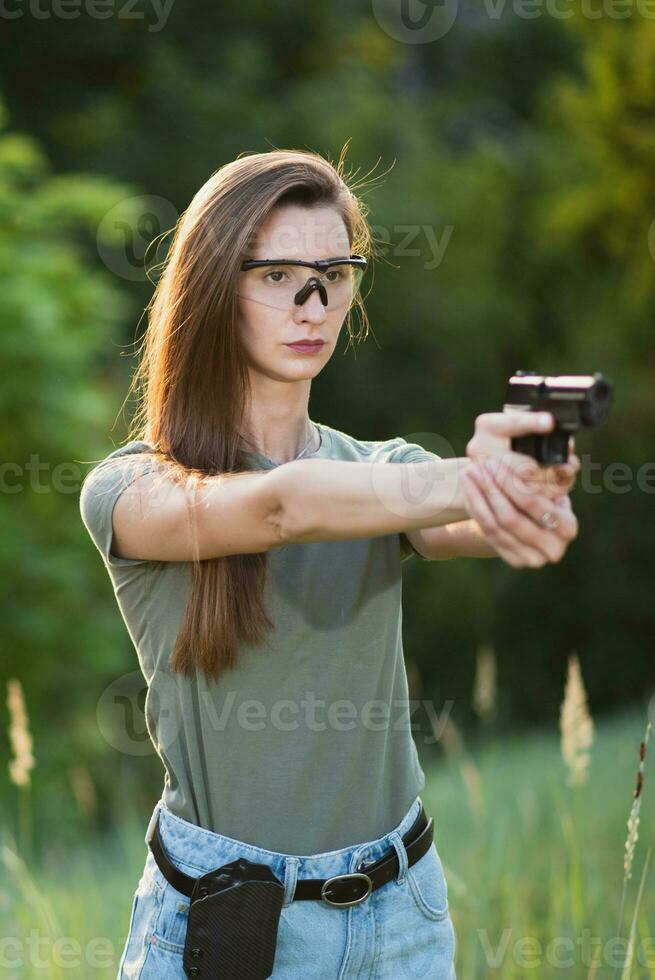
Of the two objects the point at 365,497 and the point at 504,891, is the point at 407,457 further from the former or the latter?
the point at 504,891

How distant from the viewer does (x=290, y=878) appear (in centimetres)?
154

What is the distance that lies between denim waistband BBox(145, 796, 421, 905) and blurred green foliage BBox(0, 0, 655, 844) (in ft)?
20.6

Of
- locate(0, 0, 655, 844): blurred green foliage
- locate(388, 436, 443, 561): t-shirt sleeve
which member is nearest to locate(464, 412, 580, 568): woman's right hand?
locate(388, 436, 443, 561): t-shirt sleeve

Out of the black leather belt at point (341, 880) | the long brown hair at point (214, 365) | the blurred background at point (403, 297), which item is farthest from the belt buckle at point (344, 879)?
the blurred background at point (403, 297)

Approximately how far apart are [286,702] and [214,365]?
493mm

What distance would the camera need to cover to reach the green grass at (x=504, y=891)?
Answer: 2.58 meters

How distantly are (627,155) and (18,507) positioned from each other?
5003 millimetres

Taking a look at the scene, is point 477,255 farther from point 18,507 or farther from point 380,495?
point 380,495

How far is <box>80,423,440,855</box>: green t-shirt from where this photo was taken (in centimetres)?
157

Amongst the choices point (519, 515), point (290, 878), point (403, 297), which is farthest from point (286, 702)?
point (403, 297)

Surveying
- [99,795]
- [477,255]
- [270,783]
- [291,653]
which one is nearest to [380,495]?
[291,653]

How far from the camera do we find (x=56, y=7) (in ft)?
33.8

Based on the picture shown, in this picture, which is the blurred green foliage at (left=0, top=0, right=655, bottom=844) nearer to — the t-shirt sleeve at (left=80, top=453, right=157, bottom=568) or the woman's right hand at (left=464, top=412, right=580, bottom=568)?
the t-shirt sleeve at (left=80, top=453, right=157, bottom=568)

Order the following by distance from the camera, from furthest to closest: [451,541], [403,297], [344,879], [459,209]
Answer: [403,297], [459,209], [451,541], [344,879]
